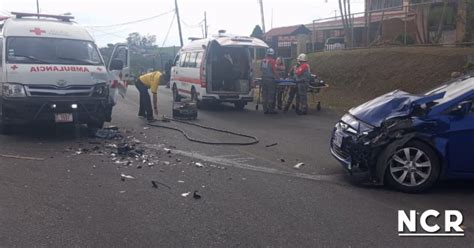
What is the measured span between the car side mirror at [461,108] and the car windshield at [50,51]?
24.2 ft

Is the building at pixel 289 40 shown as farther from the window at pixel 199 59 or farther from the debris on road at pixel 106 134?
the debris on road at pixel 106 134

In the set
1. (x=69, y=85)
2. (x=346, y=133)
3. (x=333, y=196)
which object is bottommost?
(x=333, y=196)

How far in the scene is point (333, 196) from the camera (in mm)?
6664

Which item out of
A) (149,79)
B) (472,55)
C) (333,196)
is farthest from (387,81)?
(333,196)

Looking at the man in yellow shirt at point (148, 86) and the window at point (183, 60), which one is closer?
the man in yellow shirt at point (148, 86)

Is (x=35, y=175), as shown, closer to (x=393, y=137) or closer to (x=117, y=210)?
(x=117, y=210)

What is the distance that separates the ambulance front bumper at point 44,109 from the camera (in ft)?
33.4

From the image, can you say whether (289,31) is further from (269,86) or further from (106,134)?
(106,134)

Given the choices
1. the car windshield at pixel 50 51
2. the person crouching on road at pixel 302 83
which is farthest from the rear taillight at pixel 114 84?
the person crouching on road at pixel 302 83

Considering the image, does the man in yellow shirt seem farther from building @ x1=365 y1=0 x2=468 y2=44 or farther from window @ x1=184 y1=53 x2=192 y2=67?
building @ x1=365 y1=0 x2=468 y2=44

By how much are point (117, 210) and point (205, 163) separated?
2823 mm

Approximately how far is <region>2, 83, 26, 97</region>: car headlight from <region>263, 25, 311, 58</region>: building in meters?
25.0

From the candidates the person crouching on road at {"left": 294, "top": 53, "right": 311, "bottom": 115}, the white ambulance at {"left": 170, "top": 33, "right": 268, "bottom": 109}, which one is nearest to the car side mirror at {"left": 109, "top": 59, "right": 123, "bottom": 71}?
the white ambulance at {"left": 170, "top": 33, "right": 268, "bottom": 109}

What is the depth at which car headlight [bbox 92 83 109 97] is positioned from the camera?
36.0 ft
